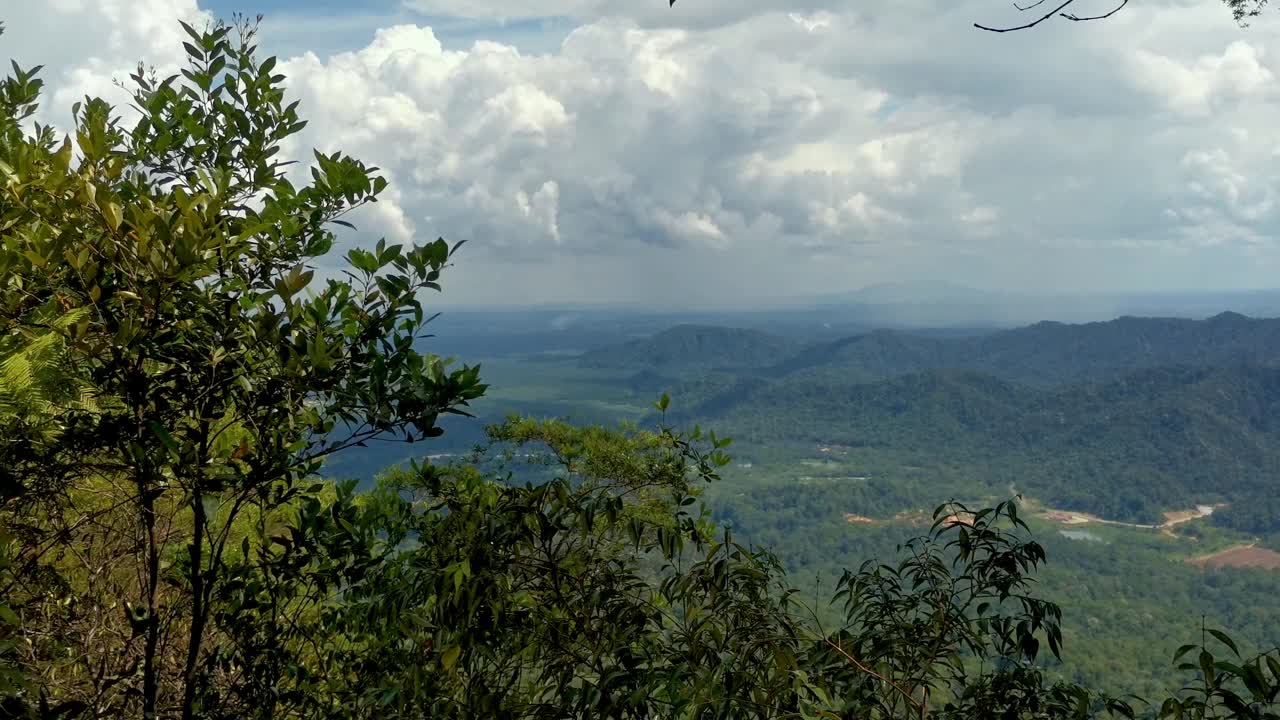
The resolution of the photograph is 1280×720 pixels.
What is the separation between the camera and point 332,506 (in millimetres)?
2637

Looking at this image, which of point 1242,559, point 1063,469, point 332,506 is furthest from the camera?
point 1063,469

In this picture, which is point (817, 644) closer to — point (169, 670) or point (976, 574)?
point (976, 574)

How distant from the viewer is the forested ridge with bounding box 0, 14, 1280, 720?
1821mm

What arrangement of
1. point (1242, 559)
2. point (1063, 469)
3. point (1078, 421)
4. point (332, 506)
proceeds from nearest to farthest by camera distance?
point (332, 506) < point (1242, 559) < point (1063, 469) < point (1078, 421)

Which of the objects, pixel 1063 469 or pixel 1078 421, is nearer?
pixel 1063 469

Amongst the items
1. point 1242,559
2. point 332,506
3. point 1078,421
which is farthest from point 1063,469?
point 332,506

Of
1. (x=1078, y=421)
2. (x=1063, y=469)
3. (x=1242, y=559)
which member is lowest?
(x=1242, y=559)

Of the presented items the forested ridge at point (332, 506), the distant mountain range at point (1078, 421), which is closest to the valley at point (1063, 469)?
the distant mountain range at point (1078, 421)

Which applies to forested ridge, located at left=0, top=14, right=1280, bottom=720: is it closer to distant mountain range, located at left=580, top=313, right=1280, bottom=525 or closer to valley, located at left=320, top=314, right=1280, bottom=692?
valley, located at left=320, top=314, right=1280, bottom=692

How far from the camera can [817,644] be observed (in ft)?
7.35

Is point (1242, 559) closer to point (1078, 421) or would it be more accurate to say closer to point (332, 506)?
point (1078, 421)

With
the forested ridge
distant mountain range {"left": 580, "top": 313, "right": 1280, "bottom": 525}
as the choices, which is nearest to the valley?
distant mountain range {"left": 580, "top": 313, "right": 1280, "bottom": 525}

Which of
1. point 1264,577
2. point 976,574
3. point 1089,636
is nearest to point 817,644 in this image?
point 976,574

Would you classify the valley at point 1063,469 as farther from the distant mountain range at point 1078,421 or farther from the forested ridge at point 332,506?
the forested ridge at point 332,506
